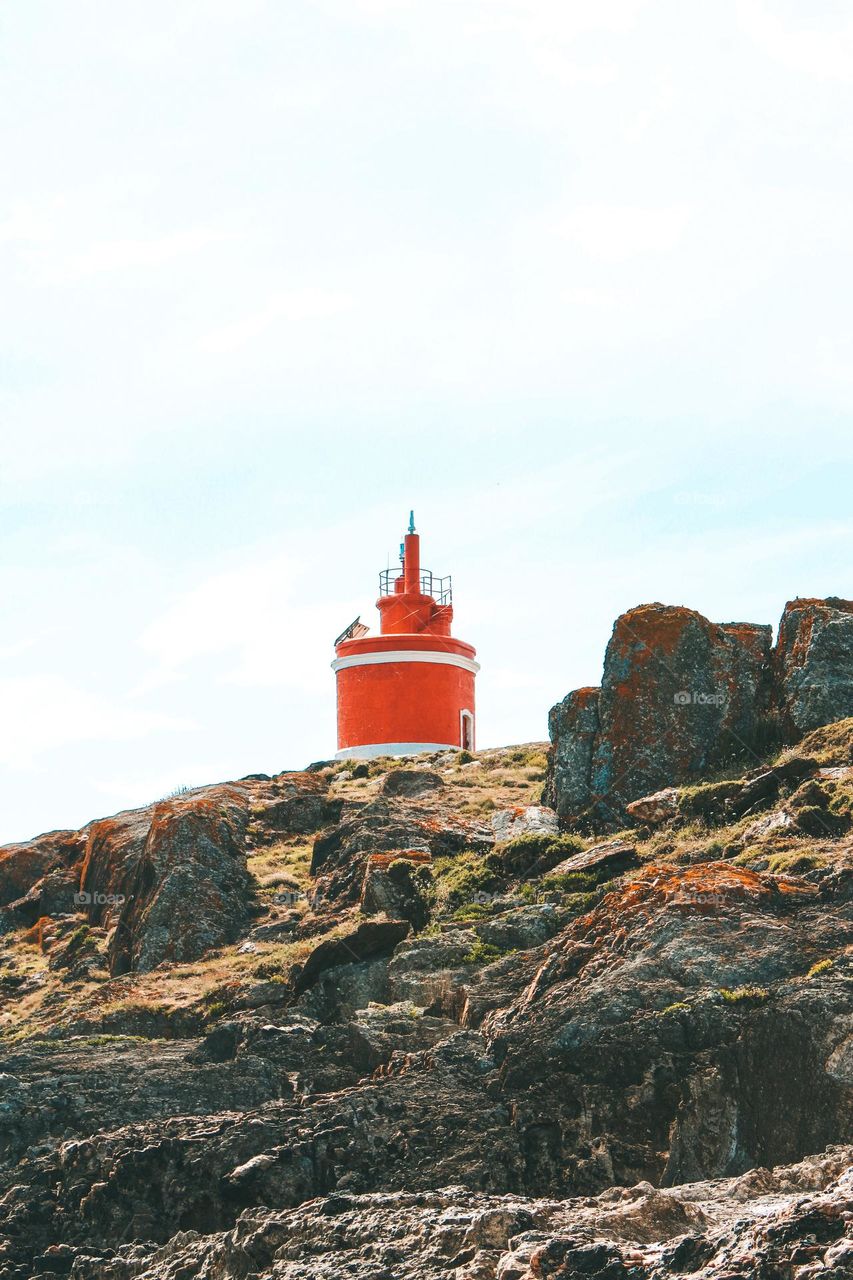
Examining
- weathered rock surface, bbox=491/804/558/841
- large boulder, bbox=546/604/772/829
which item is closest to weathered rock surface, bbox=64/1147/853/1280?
weathered rock surface, bbox=491/804/558/841

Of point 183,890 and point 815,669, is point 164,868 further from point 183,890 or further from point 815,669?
point 815,669

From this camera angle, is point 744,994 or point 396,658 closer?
point 744,994

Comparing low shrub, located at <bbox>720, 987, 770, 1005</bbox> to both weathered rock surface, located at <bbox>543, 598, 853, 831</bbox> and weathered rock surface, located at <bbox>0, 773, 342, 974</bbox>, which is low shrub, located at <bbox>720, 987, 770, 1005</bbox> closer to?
weathered rock surface, located at <bbox>543, 598, 853, 831</bbox>

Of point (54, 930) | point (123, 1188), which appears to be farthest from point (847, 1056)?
point (54, 930)

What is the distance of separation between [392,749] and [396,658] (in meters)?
2.45

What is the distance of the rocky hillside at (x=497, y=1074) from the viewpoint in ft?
37.4

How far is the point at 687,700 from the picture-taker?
24.7 m

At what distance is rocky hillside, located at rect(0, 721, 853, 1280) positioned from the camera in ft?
37.4

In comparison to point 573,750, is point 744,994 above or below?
below

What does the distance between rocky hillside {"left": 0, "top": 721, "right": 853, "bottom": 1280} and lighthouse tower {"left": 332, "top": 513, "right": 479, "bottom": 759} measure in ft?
56.3

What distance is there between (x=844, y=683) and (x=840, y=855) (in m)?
6.82

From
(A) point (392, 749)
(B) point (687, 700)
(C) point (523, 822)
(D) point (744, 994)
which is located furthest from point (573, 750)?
(A) point (392, 749)

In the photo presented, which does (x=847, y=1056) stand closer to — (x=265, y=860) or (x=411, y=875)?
(x=411, y=875)

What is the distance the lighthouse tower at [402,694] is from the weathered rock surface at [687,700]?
637 inches
